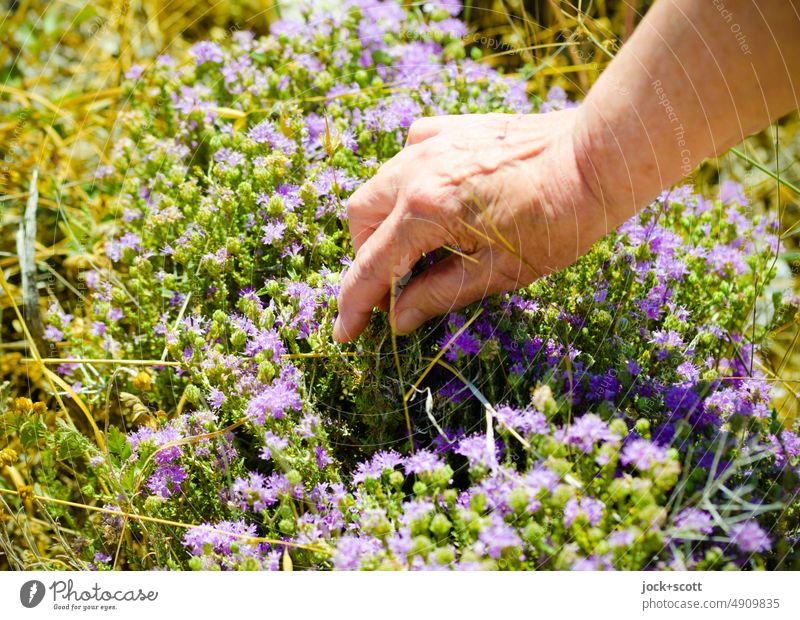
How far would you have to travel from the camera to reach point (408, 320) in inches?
47.4

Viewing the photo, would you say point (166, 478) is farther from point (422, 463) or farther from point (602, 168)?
point (602, 168)

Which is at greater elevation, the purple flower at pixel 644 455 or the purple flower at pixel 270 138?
the purple flower at pixel 270 138

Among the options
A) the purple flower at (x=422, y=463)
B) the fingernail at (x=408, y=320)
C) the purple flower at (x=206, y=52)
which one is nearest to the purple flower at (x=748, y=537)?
the purple flower at (x=422, y=463)

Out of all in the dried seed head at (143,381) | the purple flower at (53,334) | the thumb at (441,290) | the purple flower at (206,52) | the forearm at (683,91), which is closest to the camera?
the forearm at (683,91)

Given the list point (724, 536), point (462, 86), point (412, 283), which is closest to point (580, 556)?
point (724, 536)

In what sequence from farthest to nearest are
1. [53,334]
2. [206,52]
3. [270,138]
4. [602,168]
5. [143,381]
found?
[206,52] < [53,334] < [270,138] < [143,381] < [602,168]

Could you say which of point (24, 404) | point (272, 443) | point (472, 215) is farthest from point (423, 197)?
point (24, 404)

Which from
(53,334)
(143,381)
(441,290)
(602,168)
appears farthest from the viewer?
(53,334)

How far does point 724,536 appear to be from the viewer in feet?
3.40

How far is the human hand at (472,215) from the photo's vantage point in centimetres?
109

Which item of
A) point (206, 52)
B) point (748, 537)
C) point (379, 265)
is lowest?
point (748, 537)

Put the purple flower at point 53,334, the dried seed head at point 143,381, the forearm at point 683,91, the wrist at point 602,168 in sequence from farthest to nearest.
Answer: the purple flower at point 53,334 → the dried seed head at point 143,381 → the wrist at point 602,168 → the forearm at point 683,91
